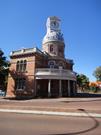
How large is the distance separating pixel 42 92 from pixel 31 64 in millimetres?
6088

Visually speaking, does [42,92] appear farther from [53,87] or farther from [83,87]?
Answer: [83,87]

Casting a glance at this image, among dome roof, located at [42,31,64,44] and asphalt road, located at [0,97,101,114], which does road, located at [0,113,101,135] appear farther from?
dome roof, located at [42,31,64,44]

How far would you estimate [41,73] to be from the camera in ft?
119

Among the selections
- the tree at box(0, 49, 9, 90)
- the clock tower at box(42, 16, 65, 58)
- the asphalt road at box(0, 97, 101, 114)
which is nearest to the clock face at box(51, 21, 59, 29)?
the clock tower at box(42, 16, 65, 58)

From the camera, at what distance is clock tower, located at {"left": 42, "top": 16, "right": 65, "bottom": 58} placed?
43.9m

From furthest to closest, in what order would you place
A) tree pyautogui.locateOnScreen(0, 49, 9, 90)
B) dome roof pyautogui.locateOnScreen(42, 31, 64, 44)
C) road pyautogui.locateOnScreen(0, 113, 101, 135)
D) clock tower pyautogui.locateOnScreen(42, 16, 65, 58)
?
dome roof pyautogui.locateOnScreen(42, 31, 64, 44)
clock tower pyautogui.locateOnScreen(42, 16, 65, 58)
tree pyautogui.locateOnScreen(0, 49, 9, 90)
road pyautogui.locateOnScreen(0, 113, 101, 135)

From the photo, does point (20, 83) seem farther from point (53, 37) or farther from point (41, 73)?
point (53, 37)

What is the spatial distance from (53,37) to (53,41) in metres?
1.10

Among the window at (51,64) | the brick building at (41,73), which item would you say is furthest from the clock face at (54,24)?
the window at (51,64)

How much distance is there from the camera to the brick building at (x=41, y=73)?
36688 mm

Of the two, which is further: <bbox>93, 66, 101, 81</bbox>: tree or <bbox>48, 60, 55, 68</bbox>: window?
<bbox>93, 66, 101, 81</bbox>: tree

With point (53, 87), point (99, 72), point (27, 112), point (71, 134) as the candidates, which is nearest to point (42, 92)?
point (53, 87)

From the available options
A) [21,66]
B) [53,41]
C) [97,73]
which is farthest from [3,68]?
[97,73]

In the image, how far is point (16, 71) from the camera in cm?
3919
